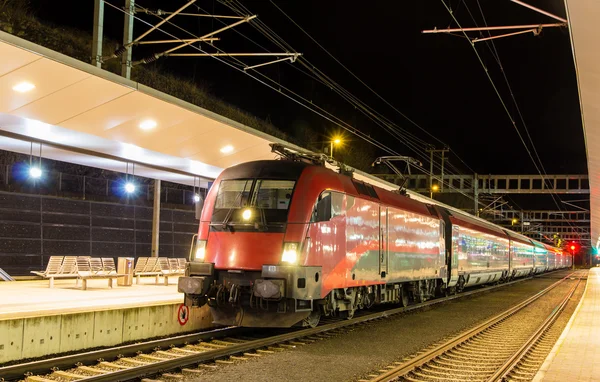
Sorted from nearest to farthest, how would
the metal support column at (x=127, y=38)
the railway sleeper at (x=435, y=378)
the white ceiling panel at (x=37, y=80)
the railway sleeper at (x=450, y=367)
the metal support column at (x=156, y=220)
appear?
1. the railway sleeper at (x=435, y=378)
2. the railway sleeper at (x=450, y=367)
3. the white ceiling panel at (x=37, y=80)
4. the metal support column at (x=127, y=38)
5. the metal support column at (x=156, y=220)

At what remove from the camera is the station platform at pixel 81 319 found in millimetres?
9078

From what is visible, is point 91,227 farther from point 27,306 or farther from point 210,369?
point 210,369

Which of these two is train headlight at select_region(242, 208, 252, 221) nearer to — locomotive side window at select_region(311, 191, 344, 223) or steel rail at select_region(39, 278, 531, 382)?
locomotive side window at select_region(311, 191, 344, 223)

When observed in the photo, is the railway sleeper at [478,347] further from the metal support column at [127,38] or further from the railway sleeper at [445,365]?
the metal support column at [127,38]

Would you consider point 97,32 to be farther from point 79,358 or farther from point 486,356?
point 486,356

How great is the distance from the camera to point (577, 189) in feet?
142

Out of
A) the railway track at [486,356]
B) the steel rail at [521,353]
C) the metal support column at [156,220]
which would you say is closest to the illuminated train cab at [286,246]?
the railway track at [486,356]

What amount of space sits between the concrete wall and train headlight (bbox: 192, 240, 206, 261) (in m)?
1.08

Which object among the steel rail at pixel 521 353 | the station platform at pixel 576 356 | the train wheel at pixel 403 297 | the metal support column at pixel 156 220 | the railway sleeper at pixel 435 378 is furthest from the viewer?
the metal support column at pixel 156 220

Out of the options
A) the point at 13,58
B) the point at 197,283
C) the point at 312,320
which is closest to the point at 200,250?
the point at 197,283

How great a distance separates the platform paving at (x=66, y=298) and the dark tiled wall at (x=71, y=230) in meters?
1.54

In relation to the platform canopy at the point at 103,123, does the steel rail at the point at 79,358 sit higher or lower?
lower

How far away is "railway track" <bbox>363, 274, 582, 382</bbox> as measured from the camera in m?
9.10

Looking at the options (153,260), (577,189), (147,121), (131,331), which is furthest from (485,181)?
(131,331)
